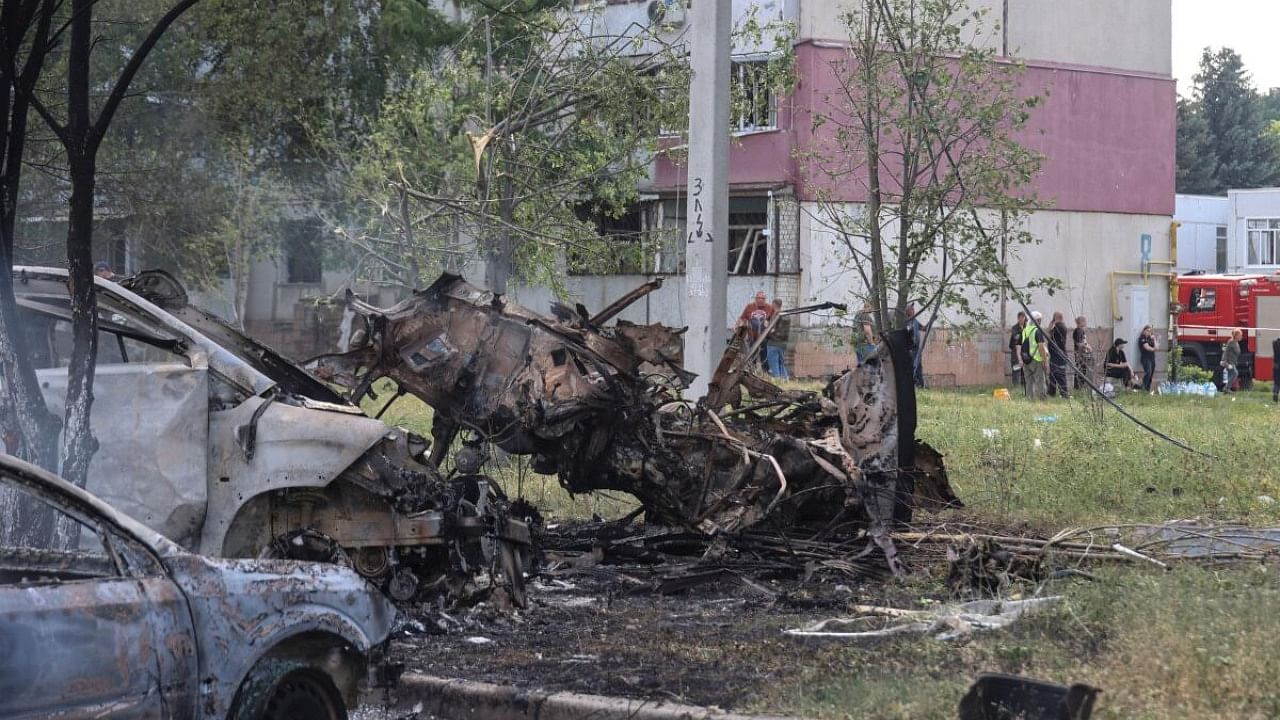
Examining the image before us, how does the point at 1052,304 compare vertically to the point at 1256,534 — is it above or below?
above

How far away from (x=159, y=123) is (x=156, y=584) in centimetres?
2480

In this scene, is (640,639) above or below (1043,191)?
below

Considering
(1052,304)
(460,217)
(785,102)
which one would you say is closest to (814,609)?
(460,217)

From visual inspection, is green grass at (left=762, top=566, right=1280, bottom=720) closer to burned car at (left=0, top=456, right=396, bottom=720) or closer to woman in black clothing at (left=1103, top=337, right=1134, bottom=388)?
burned car at (left=0, top=456, right=396, bottom=720)

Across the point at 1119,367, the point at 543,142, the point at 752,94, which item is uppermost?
the point at 752,94

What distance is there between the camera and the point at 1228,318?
33.1 meters

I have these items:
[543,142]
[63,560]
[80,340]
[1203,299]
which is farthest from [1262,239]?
[63,560]

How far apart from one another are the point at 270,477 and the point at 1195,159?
6359 cm

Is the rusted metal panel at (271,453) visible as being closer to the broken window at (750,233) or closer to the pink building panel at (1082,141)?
the pink building panel at (1082,141)

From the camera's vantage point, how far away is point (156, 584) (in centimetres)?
465

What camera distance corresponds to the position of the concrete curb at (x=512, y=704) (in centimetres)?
580

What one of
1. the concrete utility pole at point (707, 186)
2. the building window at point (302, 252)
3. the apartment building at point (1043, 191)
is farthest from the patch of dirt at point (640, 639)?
the building window at point (302, 252)

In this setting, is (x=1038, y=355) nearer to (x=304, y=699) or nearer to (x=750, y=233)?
(x=750, y=233)

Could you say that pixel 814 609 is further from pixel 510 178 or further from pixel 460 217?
pixel 460 217
